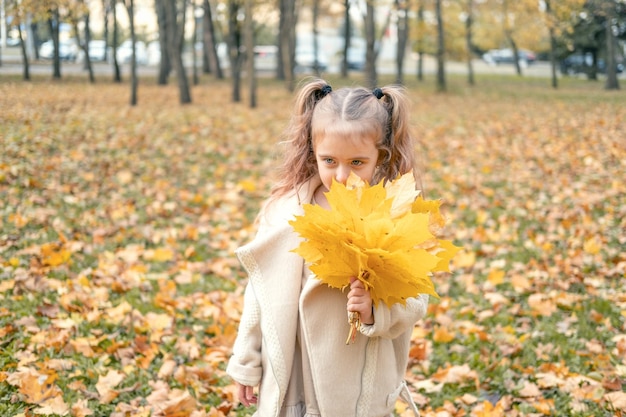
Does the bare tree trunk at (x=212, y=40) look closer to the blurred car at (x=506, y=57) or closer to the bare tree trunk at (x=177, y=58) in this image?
the bare tree trunk at (x=177, y=58)

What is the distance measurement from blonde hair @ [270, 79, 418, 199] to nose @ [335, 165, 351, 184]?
0.36 feet

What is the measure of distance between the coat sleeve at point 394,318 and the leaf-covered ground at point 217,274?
1.31 meters

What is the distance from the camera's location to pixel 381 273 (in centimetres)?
186

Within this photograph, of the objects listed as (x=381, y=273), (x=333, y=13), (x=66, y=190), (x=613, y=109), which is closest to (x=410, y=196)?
(x=381, y=273)

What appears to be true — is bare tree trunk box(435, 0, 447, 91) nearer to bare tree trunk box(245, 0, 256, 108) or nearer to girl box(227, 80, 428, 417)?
bare tree trunk box(245, 0, 256, 108)

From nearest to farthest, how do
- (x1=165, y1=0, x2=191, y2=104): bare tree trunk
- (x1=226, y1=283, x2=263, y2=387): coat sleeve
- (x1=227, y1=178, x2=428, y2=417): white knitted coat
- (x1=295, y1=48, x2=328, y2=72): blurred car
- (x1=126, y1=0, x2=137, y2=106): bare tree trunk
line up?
1. (x1=227, y1=178, x2=428, y2=417): white knitted coat
2. (x1=226, y1=283, x2=263, y2=387): coat sleeve
3. (x1=126, y1=0, x2=137, y2=106): bare tree trunk
4. (x1=165, y1=0, x2=191, y2=104): bare tree trunk
5. (x1=295, y1=48, x2=328, y2=72): blurred car

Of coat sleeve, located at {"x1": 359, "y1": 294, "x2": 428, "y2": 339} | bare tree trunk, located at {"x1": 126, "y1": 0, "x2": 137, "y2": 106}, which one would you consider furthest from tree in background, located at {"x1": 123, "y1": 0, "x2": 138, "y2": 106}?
coat sleeve, located at {"x1": 359, "y1": 294, "x2": 428, "y2": 339}

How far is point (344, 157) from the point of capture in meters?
2.15

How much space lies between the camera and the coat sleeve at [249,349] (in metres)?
2.22

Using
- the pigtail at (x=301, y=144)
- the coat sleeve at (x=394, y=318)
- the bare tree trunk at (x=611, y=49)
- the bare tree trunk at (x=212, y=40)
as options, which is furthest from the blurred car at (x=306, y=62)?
the coat sleeve at (x=394, y=318)

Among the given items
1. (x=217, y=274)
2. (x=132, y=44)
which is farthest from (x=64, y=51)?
(x=217, y=274)

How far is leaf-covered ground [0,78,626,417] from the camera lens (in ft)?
11.5

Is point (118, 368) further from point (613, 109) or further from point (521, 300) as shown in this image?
point (613, 109)

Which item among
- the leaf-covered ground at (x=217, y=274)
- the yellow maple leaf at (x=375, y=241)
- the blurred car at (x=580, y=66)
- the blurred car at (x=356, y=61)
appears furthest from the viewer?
the blurred car at (x=356, y=61)
